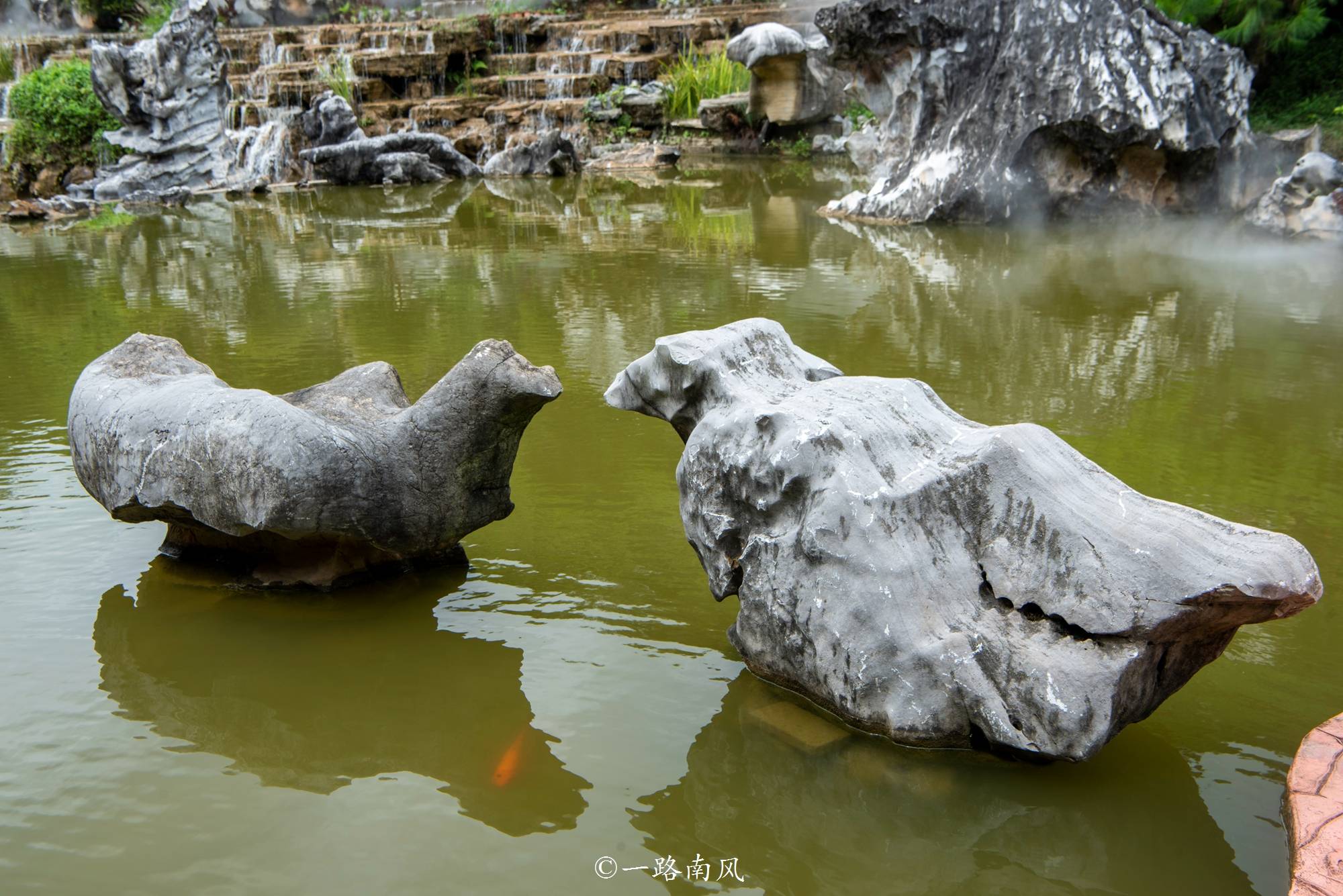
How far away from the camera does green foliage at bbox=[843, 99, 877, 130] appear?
65.0 feet

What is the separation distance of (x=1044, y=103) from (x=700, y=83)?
10.8 meters

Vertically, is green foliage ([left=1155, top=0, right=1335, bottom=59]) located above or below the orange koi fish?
above

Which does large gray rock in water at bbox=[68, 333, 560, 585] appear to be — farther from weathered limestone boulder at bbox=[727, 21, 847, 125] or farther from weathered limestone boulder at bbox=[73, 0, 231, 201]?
weathered limestone boulder at bbox=[727, 21, 847, 125]

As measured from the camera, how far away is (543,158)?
1900 cm

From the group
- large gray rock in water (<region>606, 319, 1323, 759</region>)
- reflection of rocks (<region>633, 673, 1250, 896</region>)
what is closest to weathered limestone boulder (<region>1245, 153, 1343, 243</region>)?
large gray rock in water (<region>606, 319, 1323, 759</region>)

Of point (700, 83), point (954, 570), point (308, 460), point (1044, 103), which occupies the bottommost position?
point (954, 570)

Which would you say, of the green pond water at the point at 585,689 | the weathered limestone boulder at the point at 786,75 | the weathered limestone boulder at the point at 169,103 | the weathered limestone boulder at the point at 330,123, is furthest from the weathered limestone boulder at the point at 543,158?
the green pond water at the point at 585,689

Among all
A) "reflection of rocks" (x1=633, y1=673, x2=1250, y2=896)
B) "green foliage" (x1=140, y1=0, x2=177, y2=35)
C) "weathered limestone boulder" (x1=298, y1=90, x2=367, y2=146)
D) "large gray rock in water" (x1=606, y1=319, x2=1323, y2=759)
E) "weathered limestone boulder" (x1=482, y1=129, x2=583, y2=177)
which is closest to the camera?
"reflection of rocks" (x1=633, y1=673, x2=1250, y2=896)

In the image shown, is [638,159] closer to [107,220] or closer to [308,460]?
[107,220]

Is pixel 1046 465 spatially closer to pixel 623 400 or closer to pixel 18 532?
pixel 623 400

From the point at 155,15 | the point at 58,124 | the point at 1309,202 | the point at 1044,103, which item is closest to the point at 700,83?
the point at 1044,103

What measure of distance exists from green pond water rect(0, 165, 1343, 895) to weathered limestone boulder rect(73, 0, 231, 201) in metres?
12.3

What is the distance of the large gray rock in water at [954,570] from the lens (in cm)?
276

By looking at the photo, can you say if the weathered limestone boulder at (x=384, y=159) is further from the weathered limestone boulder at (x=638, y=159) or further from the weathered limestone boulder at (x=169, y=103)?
the weathered limestone boulder at (x=638, y=159)
